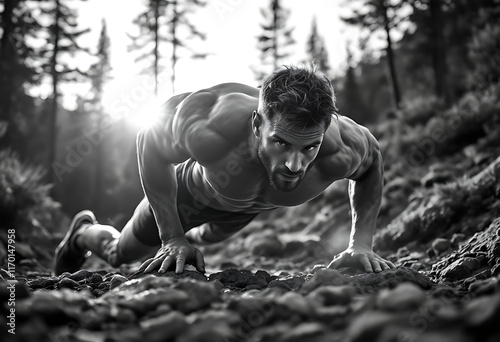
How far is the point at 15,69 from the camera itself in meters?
15.3

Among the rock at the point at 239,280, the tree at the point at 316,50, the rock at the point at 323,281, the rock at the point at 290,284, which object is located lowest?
the rock at the point at 239,280

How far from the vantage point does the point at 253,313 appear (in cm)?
131

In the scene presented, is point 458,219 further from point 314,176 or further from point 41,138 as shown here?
point 41,138

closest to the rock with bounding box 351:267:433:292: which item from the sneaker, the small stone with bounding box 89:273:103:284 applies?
the small stone with bounding box 89:273:103:284

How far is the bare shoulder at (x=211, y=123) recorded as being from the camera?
241 cm

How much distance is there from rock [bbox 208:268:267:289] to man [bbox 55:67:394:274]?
0.48ft

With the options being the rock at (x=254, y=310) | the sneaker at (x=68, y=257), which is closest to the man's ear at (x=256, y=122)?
the rock at (x=254, y=310)

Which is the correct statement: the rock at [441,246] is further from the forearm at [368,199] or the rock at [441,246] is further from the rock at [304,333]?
Answer: the rock at [304,333]

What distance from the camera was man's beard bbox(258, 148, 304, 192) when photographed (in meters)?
2.21

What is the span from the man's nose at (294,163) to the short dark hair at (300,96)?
6.7 inches

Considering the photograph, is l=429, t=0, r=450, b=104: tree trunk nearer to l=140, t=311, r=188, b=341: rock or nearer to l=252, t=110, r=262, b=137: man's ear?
l=252, t=110, r=262, b=137: man's ear

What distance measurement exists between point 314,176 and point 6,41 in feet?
46.0

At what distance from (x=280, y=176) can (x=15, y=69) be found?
15.9 m

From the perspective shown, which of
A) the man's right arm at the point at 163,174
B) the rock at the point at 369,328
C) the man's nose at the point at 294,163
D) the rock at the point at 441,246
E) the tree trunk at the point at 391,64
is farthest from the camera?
the tree trunk at the point at 391,64
